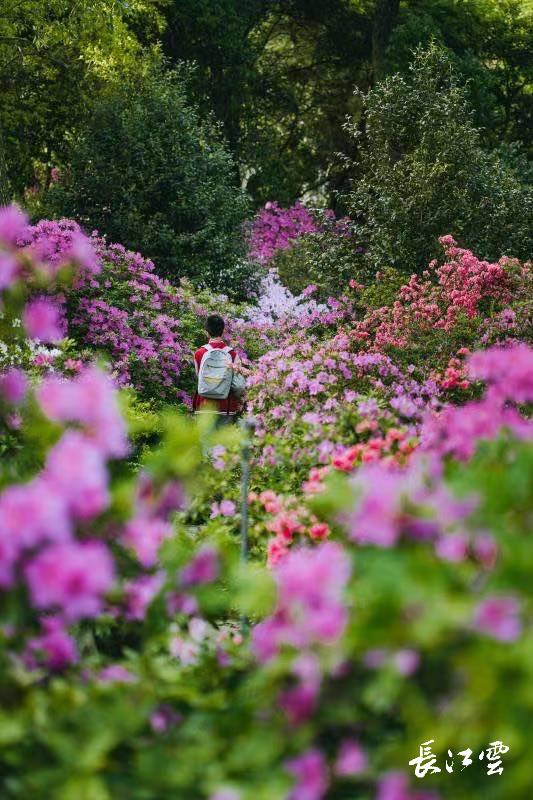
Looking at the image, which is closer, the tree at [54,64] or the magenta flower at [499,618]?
the magenta flower at [499,618]

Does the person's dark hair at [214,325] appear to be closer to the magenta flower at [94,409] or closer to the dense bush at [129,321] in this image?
the dense bush at [129,321]

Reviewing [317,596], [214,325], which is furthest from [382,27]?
[317,596]

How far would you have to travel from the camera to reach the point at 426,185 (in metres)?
13.0

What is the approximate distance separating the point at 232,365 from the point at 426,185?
20.7 ft

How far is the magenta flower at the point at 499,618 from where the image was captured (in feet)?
5.19

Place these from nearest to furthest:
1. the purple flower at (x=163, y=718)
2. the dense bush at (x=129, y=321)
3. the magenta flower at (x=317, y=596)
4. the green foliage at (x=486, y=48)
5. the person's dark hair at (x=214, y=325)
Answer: the magenta flower at (x=317, y=596)
the purple flower at (x=163, y=718)
the person's dark hair at (x=214, y=325)
the dense bush at (x=129, y=321)
the green foliage at (x=486, y=48)

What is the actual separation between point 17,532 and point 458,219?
490 inches

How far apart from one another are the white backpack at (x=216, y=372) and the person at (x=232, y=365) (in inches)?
1.2

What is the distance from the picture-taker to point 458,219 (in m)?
13.5

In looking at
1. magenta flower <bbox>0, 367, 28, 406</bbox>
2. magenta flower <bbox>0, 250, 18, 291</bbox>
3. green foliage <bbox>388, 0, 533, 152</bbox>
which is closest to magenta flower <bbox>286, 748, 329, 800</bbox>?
magenta flower <bbox>0, 367, 28, 406</bbox>

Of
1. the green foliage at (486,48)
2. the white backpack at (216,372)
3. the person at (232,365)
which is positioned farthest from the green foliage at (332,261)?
the green foliage at (486,48)

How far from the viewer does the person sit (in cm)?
777

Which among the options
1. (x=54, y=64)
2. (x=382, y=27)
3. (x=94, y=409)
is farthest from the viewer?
(x=382, y=27)

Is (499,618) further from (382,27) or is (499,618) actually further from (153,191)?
(382,27)
